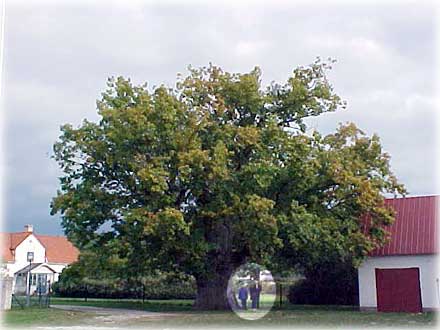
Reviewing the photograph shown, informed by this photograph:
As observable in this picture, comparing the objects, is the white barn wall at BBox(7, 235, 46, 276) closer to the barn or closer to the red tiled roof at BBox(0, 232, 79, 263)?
the red tiled roof at BBox(0, 232, 79, 263)

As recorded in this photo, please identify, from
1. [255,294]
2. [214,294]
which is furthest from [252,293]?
[214,294]

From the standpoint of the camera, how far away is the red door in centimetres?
2445

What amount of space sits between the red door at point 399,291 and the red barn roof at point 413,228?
82 cm

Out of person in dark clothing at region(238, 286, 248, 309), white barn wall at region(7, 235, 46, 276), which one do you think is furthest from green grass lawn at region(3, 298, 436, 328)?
white barn wall at region(7, 235, 46, 276)

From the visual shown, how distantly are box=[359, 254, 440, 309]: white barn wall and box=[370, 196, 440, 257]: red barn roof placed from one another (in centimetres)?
26

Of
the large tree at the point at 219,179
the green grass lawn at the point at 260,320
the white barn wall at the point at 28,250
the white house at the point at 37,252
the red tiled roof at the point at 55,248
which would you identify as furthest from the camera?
the red tiled roof at the point at 55,248

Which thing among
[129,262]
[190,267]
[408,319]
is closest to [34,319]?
[129,262]

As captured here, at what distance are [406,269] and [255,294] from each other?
6.17 m

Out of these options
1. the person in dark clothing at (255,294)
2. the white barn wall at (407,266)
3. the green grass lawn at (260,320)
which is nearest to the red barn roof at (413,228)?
the white barn wall at (407,266)

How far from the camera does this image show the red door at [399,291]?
2445cm

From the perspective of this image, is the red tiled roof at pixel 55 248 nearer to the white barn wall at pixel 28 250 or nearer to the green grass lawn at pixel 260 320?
the white barn wall at pixel 28 250

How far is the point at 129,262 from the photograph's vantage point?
82.2 ft

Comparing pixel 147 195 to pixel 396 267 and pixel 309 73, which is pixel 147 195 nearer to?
pixel 309 73

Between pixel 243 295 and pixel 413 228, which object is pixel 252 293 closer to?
pixel 243 295
